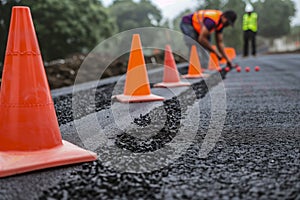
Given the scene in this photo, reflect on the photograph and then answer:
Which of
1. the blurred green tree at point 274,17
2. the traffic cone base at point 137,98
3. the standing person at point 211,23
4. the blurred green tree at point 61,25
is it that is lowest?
the traffic cone base at point 137,98

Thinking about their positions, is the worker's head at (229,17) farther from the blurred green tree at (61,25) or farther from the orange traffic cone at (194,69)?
the blurred green tree at (61,25)

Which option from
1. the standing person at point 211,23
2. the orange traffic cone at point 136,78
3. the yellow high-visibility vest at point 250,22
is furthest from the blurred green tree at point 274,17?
the orange traffic cone at point 136,78

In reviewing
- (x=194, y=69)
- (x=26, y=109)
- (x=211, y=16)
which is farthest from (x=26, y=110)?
(x=211, y=16)

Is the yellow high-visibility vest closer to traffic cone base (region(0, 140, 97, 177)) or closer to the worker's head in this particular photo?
the worker's head

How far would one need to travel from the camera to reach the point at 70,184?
1.94 metres

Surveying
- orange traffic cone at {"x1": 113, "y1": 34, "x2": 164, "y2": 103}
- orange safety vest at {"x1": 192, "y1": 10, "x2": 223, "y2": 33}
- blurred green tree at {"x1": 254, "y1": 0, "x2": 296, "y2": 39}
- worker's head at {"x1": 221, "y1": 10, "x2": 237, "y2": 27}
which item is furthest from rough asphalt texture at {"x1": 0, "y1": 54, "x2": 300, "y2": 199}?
blurred green tree at {"x1": 254, "y1": 0, "x2": 296, "y2": 39}

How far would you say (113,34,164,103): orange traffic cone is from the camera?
15.7ft

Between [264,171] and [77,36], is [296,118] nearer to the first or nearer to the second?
[264,171]

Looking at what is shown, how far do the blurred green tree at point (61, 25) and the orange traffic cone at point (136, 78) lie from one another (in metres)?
17.2

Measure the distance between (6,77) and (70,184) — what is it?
911 mm

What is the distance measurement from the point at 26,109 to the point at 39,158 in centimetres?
33

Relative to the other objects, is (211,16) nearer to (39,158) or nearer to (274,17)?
(39,158)

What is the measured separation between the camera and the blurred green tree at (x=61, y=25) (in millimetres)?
22719

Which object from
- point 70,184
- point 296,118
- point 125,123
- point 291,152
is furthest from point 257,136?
point 70,184
